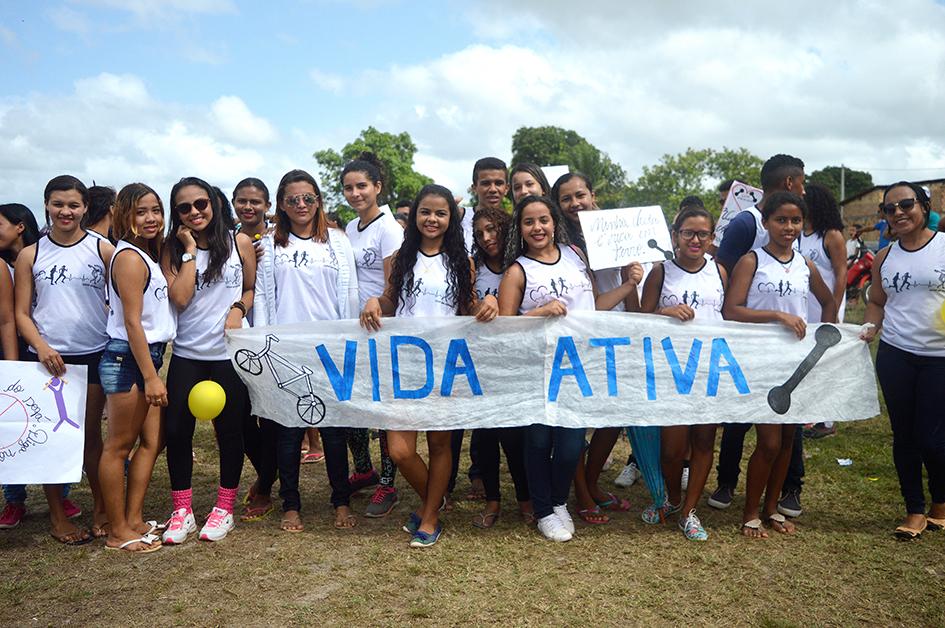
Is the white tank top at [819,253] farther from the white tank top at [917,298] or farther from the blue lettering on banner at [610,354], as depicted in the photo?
the blue lettering on banner at [610,354]

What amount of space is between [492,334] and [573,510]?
1471 millimetres

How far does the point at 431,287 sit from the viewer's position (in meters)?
4.60

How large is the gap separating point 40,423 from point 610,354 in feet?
11.5

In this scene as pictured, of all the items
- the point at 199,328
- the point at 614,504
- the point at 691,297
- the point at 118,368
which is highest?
the point at 691,297

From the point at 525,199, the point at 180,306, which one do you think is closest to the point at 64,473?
the point at 180,306

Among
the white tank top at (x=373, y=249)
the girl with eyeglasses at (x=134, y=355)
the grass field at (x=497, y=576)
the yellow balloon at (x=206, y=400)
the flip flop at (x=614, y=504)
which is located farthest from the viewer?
the white tank top at (x=373, y=249)

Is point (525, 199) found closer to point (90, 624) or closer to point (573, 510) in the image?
point (573, 510)

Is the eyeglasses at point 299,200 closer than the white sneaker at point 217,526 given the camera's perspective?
No

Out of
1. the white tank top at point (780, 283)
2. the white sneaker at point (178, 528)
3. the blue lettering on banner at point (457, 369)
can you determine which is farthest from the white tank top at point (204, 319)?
the white tank top at point (780, 283)

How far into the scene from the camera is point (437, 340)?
15.1ft

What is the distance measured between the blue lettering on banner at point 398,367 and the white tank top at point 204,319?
105 centimetres

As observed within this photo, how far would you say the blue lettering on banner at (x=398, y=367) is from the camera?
4.64 m

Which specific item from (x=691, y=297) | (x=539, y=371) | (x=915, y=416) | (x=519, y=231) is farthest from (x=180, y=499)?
(x=915, y=416)

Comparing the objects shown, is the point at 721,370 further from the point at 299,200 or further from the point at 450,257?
the point at 299,200
